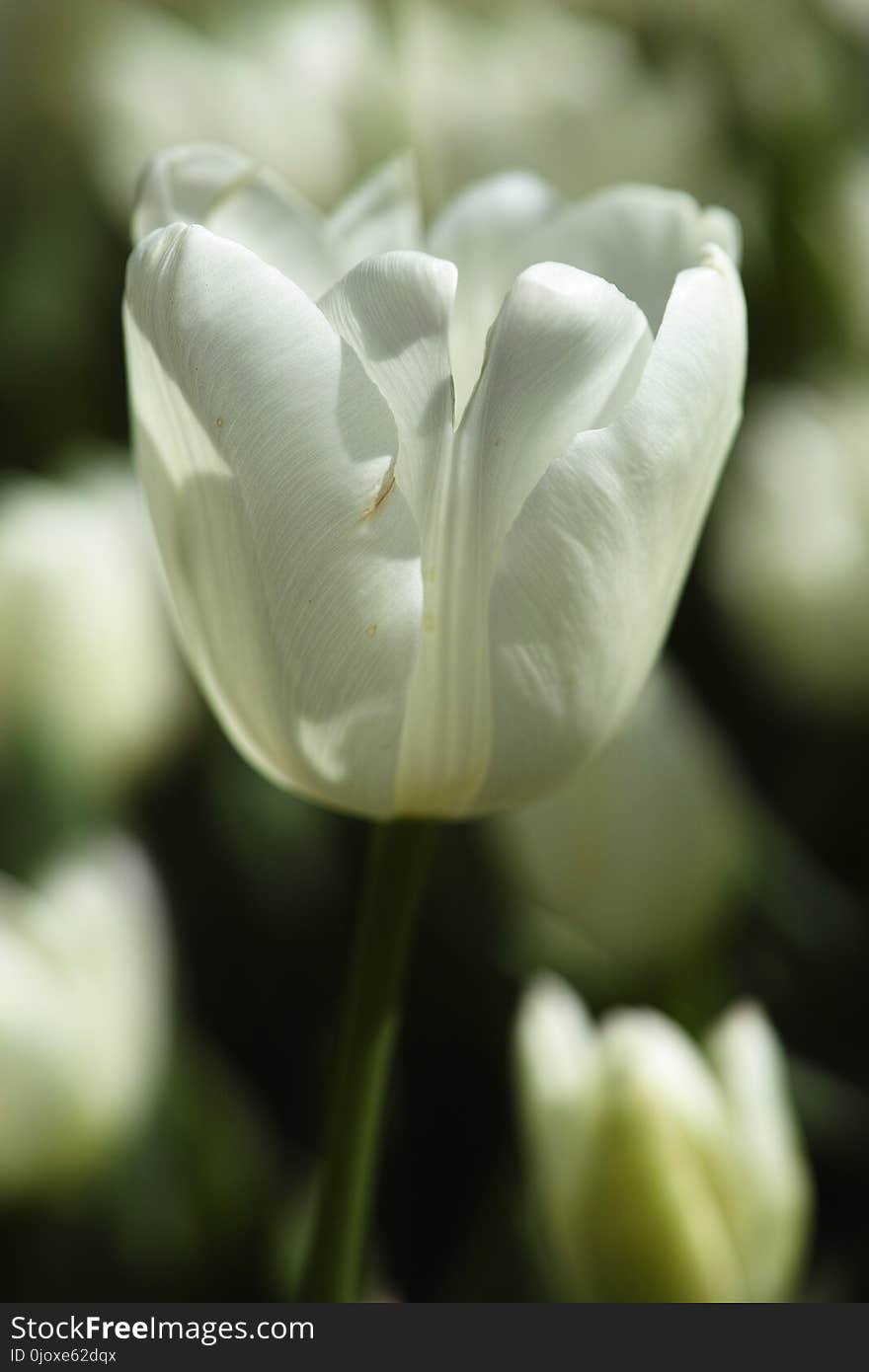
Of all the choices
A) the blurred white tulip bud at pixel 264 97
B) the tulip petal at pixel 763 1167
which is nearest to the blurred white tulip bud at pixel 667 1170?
the tulip petal at pixel 763 1167

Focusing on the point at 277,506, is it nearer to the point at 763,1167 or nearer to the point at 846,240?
the point at 763,1167

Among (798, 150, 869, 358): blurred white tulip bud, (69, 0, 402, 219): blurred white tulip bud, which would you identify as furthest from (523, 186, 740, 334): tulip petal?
(69, 0, 402, 219): blurred white tulip bud

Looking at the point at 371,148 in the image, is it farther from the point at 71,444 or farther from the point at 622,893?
the point at 622,893

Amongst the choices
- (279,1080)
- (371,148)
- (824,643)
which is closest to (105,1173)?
(279,1080)

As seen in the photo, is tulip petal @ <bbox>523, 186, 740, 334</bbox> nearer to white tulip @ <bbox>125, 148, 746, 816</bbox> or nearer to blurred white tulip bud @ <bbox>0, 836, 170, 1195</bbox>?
white tulip @ <bbox>125, 148, 746, 816</bbox>

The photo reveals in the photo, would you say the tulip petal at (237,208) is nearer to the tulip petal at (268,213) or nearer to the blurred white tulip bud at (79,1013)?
the tulip petal at (268,213)
